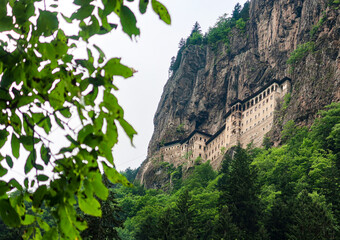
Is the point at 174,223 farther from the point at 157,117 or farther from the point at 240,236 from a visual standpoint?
the point at 157,117

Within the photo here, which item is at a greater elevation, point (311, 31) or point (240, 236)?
point (311, 31)

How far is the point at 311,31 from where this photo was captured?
8400cm

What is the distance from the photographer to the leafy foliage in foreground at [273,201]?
32.9m

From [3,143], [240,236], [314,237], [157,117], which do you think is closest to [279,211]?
[240,236]

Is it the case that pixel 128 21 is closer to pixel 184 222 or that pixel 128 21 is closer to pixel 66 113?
pixel 66 113

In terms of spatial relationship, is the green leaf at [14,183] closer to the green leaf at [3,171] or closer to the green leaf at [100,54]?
the green leaf at [3,171]

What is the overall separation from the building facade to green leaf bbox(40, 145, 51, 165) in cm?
7293

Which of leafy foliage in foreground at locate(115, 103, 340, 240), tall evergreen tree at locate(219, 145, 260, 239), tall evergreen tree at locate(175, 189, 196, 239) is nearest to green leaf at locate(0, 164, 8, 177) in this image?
leafy foliage in foreground at locate(115, 103, 340, 240)

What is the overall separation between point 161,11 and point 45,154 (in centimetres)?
148

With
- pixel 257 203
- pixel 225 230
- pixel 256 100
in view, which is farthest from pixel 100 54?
pixel 256 100

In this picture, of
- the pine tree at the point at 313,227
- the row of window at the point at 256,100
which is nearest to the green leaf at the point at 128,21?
the pine tree at the point at 313,227

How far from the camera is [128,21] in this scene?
3072 mm

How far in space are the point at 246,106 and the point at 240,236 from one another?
61.2 metres

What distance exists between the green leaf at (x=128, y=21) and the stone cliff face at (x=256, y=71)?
225 feet
